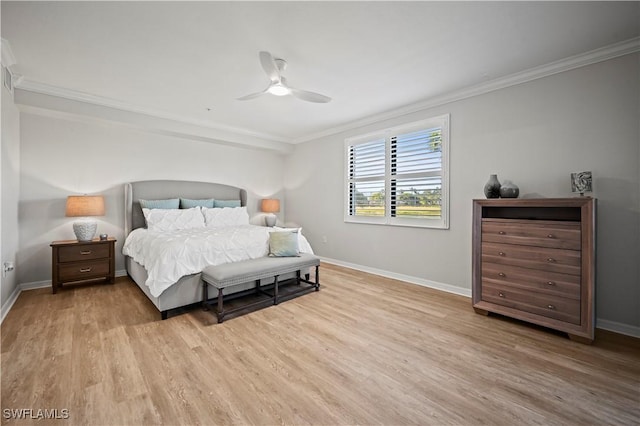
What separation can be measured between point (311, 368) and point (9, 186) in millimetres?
3848

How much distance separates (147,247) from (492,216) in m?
4.13

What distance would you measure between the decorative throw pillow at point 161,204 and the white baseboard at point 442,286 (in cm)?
292

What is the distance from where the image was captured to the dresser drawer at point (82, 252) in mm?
3549

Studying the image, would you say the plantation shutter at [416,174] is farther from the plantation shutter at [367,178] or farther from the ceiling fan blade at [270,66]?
the ceiling fan blade at [270,66]

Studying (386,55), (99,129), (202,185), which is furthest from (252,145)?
(386,55)

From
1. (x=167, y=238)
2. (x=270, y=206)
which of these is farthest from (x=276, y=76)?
(x=270, y=206)

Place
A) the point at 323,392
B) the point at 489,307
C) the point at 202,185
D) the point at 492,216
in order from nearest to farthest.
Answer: the point at 323,392, the point at 489,307, the point at 492,216, the point at 202,185

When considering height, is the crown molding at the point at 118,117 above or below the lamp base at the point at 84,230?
above

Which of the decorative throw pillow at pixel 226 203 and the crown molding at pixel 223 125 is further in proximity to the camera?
the decorative throw pillow at pixel 226 203

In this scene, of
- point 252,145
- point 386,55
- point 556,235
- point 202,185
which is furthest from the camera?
point 252,145

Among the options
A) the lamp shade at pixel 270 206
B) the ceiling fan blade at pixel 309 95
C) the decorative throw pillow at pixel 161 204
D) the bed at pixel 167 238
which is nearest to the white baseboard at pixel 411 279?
the bed at pixel 167 238

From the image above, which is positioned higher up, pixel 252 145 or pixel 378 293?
pixel 252 145

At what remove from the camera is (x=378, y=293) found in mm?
3619

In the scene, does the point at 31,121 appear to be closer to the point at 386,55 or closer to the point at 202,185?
the point at 202,185
